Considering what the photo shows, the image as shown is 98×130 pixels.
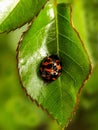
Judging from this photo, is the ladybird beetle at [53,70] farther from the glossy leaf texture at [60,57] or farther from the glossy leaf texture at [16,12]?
the glossy leaf texture at [16,12]

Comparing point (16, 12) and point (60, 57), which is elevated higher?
point (16, 12)

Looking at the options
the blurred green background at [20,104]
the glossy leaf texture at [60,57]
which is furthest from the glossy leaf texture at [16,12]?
the blurred green background at [20,104]

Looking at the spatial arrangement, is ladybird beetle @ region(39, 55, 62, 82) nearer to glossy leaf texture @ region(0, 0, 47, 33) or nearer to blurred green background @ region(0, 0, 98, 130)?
glossy leaf texture @ region(0, 0, 47, 33)

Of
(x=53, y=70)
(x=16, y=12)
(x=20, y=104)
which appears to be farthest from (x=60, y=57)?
(x=20, y=104)

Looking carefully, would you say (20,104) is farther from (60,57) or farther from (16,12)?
(16,12)

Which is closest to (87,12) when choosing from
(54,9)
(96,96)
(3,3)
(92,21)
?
(92,21)

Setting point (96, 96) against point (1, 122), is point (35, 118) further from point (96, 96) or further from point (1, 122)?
point (96, 96)
